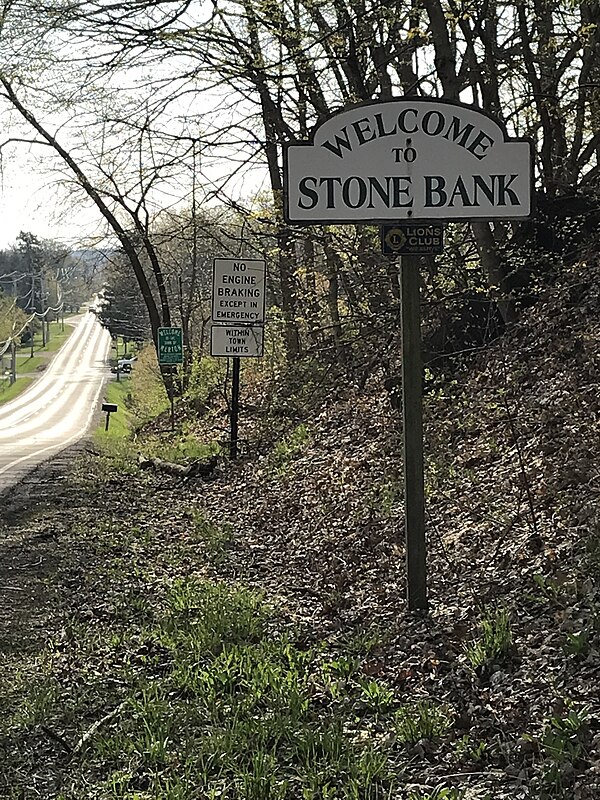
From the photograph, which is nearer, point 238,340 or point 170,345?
point 238,340

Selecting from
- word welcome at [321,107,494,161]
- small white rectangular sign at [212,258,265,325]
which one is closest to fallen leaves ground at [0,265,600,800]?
word welcome at [321,107,494,161]

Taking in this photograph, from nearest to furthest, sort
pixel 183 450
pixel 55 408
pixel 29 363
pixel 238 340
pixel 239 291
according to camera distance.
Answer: pixel 239 291 → pixel 238 340 → pixel 183 450 → pixel 55 408 → pixel 29 363

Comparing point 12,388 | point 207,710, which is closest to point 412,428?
point 207,710

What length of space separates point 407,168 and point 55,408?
64733 millimetres

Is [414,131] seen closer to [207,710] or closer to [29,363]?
[207,710]

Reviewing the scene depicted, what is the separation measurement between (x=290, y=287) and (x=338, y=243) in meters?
4.29

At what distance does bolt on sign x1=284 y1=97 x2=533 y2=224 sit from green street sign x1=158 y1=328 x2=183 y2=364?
22.2m

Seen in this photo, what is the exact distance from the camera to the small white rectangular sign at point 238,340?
15.9m

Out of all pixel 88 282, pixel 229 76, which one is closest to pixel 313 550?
pixel 229 76

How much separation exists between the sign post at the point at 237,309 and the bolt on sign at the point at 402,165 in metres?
9.78

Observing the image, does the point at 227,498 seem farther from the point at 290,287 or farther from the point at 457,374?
the point at 290,287

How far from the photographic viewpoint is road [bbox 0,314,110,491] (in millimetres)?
22962

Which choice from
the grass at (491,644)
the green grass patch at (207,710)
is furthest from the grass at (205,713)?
the grass at (491,644)

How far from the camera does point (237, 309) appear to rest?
625 inches
